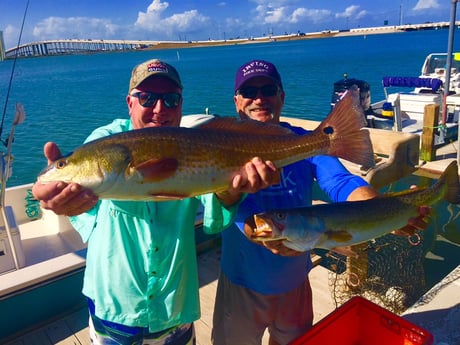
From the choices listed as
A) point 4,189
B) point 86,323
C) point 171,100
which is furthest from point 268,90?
point 86,323

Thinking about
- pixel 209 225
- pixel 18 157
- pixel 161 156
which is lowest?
pixel 18 157

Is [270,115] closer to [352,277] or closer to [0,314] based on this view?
[352,277]

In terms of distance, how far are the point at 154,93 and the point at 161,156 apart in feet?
2.28

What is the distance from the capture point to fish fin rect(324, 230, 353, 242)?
2.62 metres

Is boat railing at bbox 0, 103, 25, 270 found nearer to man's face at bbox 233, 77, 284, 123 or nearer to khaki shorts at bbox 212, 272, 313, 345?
man's face at bbox 233, 77, 284, 123

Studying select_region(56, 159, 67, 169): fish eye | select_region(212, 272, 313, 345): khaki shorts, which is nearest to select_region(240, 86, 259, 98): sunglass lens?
select_region(212, 272, 313, 345): khaki shorts

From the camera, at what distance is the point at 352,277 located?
564 centimetres

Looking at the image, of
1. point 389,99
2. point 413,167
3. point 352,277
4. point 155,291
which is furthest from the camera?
point 389,99

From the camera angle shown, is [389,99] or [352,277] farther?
[389,99]

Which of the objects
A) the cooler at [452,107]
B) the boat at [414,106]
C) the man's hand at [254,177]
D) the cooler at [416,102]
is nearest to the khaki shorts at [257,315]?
the man's hand at [254,177]

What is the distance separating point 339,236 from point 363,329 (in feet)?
4.94

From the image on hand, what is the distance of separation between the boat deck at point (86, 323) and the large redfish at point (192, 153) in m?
3.17

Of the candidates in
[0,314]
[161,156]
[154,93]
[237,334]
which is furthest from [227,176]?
[0,314]

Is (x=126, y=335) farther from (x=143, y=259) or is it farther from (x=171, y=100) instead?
(x=171, y=100)
